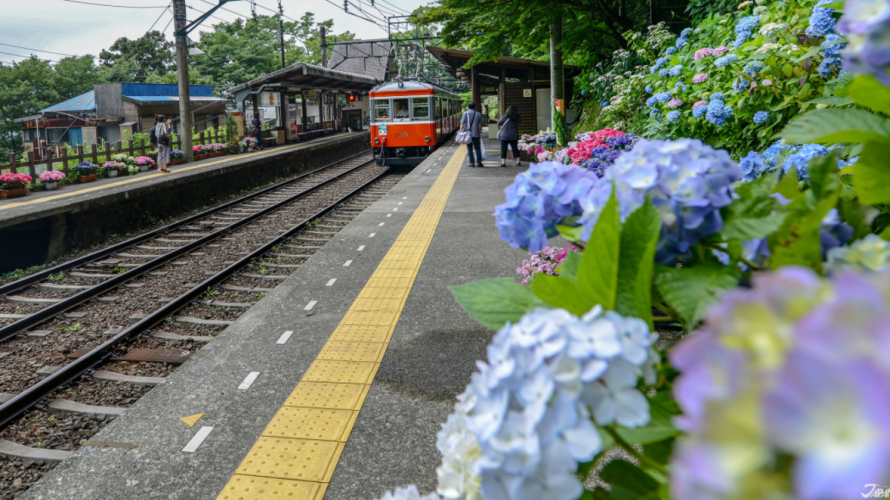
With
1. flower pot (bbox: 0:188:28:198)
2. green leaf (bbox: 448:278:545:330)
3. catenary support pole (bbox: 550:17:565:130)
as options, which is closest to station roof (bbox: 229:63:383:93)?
flower pot (bbox: 0:188:28:198)

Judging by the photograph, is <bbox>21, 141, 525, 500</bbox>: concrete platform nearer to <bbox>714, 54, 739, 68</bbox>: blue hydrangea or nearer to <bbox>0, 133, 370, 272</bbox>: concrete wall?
<bbox>714, 54, 739, 68</bbox>: blue hydrangea

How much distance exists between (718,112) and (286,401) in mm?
3261

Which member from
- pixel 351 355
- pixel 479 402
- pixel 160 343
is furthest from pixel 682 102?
pixel 479 402

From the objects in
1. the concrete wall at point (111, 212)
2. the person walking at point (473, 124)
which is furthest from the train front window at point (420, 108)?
the concrete wall at point (111, 212)

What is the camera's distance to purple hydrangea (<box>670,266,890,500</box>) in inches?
12.2

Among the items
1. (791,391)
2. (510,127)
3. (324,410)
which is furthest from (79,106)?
(791,391)

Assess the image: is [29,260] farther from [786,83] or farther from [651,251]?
[651,251]

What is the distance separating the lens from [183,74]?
16312 mm

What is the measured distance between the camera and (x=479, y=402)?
62 centimetres

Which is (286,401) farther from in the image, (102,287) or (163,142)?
(163,142)

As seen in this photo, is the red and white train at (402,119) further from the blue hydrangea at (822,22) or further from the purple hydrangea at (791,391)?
the purple hydrangea at (791,391)

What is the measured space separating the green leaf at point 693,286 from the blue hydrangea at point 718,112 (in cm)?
371

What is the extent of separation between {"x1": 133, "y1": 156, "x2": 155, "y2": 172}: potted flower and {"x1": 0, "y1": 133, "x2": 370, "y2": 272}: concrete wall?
2.59 m

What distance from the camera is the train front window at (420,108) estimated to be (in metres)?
17.9
